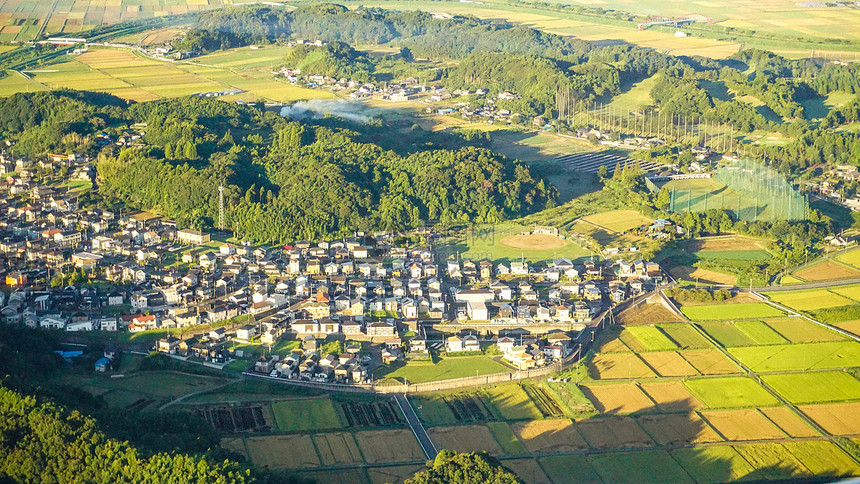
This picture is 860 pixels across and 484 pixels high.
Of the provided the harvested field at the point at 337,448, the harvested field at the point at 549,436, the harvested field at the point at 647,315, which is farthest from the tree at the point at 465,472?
the harvested field at the point at 647,315

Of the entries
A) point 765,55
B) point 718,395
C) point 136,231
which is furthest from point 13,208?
point 765,55

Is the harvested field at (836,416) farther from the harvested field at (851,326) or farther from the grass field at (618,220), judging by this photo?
the grass field at (618,220)

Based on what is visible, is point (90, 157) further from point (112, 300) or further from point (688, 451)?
point (688, 451)

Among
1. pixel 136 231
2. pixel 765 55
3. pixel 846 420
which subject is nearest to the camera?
pixel 846 420

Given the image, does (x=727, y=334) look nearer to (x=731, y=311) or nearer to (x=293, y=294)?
(x=731, y=311)

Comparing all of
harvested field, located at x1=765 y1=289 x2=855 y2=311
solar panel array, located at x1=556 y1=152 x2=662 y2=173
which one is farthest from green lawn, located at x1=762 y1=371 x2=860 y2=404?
solar panel array, located at x1=556 y1=152 x2=662 y2=173

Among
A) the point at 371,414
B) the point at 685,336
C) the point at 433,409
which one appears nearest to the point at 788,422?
the point at 685,336

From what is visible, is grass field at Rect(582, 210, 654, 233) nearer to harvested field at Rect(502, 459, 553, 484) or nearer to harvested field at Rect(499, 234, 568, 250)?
harvested field at Rect(499, 234, 568, 250)
